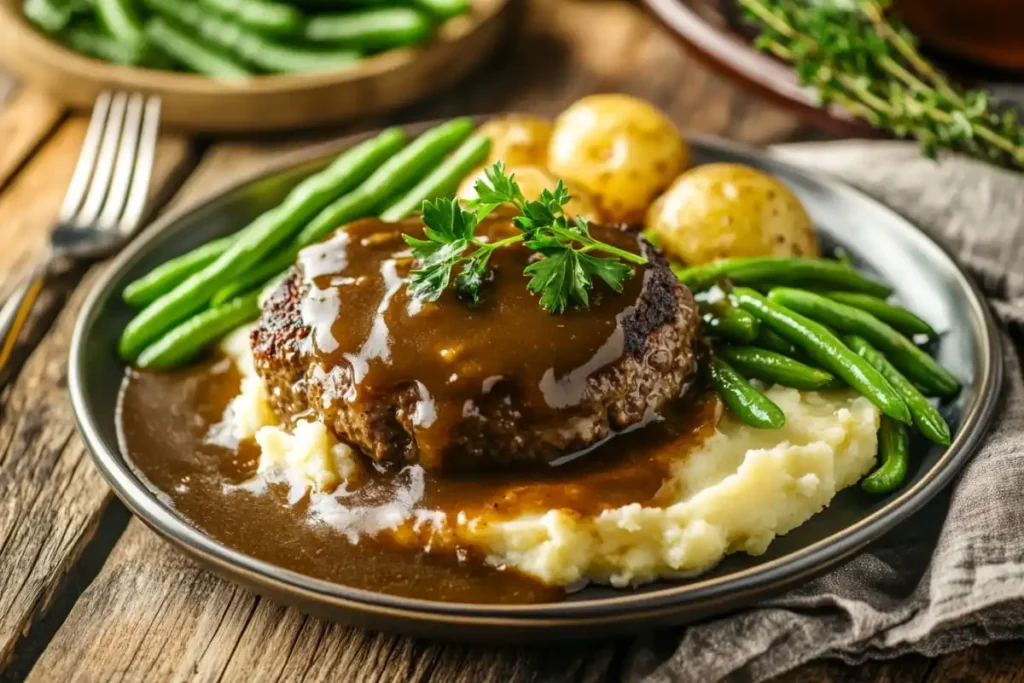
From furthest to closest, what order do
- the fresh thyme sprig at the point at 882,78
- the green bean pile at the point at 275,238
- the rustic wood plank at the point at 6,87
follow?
the rustic wood plank at the point at 6,87
the fresh thyme sprig at the point at 882,78
the green bean pile at the point at 275,238

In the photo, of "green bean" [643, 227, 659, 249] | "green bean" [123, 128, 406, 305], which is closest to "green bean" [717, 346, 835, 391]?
"green bean" [643, 227, 659, 249]

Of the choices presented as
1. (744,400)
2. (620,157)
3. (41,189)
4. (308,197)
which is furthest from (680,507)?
(41,189)

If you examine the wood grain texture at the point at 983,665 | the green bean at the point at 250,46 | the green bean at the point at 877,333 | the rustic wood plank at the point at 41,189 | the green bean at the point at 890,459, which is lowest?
the rustic wood plank at the point at 41,189

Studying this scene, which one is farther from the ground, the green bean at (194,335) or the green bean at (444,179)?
the green bean at (444,179)

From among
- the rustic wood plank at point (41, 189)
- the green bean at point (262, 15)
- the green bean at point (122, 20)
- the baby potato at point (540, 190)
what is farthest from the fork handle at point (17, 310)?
the green bean at point (262, 15)

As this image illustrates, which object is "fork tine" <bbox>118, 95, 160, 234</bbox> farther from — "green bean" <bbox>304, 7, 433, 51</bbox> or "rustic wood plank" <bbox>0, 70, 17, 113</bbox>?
"rustic wood plank" <bbox>0, 70, 17, 113</bbox>

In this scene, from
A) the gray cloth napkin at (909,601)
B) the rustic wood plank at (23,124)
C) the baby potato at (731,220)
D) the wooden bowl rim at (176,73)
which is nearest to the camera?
the gray cloth napkin at (909,601)

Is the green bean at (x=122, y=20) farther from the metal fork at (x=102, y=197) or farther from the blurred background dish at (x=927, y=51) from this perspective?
the blurred background dish at (x=927, y=51)
